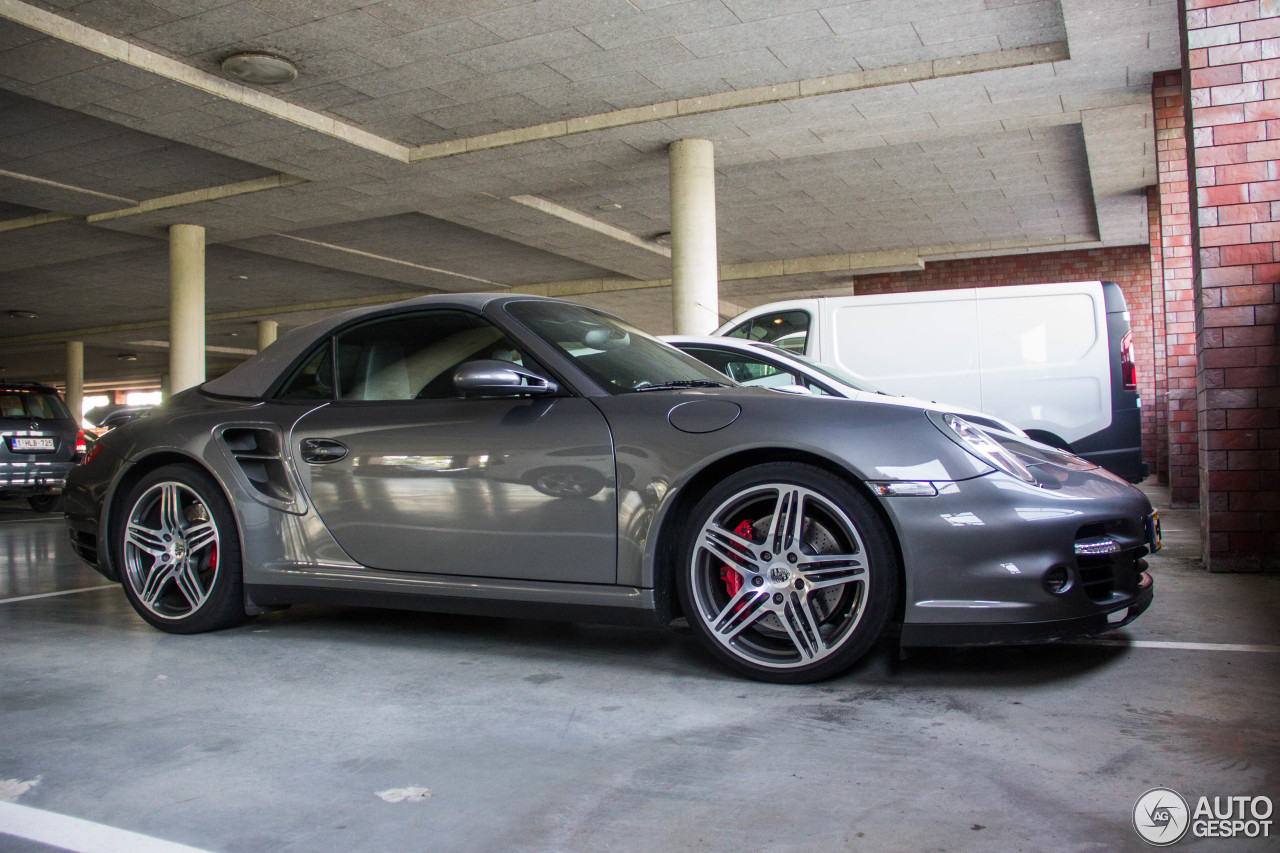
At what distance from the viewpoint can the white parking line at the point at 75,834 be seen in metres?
1.85

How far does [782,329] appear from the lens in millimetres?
9180

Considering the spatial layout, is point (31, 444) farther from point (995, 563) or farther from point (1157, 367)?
point (1157, 367)

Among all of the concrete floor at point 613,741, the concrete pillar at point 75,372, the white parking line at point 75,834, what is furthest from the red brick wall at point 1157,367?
the concrete pillar at point 75,372

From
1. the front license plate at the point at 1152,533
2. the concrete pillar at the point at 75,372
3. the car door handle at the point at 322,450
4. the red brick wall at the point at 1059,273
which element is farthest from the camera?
the concrete pillar at the point at 75,372

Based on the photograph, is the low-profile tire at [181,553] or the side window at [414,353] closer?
the side window at [414,353]

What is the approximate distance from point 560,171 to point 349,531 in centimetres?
1114

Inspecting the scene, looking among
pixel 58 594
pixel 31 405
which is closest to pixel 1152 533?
pixel 58 594

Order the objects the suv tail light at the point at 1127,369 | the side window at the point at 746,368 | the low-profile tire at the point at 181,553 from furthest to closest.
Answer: the suv tail light at the point at 1127,369
the side window at the point at 746,368
the low-profile tire at the point at 181,553

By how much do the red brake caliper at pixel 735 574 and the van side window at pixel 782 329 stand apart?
6.16 metres

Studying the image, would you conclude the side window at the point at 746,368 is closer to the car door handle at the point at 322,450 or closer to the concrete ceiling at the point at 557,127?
the car door handle at the point at 322,450

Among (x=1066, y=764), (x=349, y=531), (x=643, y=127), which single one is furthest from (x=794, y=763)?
(x=643, y=127)

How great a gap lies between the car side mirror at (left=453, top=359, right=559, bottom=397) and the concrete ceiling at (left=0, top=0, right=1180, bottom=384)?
6.50 metres

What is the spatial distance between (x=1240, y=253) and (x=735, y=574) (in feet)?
12.5

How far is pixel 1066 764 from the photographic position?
2.20 meters
